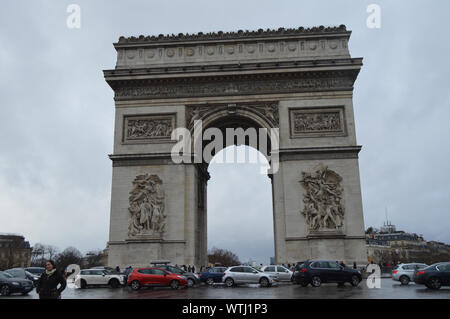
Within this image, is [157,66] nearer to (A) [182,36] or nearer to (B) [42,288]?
(A) [182,36]

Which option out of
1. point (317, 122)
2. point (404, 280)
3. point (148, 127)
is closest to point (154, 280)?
point (404, 280)

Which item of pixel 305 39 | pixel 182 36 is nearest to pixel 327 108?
pixel 305 39

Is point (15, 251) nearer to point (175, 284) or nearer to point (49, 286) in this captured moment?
point (175, 284)

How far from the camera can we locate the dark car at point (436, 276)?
56.6 feet

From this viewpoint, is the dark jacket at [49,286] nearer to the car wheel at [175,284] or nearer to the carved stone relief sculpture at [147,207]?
the car wheel at [175,284]

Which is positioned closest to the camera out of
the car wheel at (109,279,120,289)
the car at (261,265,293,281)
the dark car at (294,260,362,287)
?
the dark car at (294,260,362,287)

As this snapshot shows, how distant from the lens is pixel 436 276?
682 inches

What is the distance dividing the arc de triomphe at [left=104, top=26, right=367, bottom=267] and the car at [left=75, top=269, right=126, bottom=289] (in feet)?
15.4

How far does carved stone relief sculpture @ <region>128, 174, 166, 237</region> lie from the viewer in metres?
27.2

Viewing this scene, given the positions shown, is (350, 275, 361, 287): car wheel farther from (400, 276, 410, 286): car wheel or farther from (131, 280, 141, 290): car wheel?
(131, 280, 141, 290): car wheel

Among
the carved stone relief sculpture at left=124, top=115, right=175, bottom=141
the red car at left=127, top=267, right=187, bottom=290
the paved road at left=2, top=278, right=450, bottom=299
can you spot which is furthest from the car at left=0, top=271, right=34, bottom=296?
the carved stone relief sculpture at left=124, top=115, right=175, bottom=141

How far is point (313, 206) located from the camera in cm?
2677

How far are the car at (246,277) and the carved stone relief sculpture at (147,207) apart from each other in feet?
22.5

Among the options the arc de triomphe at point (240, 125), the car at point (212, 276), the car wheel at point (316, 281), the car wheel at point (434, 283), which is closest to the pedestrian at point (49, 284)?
the car wheel at point (316, 281)
